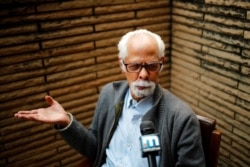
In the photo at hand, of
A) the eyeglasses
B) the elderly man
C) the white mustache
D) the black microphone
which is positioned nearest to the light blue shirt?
the elderly man

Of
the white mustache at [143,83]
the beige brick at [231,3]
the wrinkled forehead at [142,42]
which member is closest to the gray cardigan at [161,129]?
the white mustache at [143,83]

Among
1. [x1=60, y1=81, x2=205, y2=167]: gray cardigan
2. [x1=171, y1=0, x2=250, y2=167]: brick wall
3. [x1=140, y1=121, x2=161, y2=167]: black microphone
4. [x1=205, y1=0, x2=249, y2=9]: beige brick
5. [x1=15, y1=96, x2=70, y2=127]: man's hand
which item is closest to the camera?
[x1=140, y1=121, x2=161, y2=167]: black microphone

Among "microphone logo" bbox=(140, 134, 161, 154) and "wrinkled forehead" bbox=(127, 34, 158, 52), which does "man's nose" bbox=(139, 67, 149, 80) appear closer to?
"wrinkled forehead" bbox=(127, 34, 158, 52)

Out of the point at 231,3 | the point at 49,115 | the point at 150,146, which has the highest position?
the point at 231,3

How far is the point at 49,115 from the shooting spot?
253 centimetres

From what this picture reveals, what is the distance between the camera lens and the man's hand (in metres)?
2.43

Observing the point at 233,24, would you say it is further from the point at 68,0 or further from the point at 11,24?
the point at 11,24

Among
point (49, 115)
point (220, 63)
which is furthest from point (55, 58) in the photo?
point (220, 63)

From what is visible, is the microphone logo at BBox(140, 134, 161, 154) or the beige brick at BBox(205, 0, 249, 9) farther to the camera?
the beige brick at BBox(205, 0, 249, 9)

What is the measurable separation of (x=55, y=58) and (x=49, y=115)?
1150mm

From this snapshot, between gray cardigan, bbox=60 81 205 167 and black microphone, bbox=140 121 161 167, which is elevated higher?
black microphone, bbox=140 121 161 167

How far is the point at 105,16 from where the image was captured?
3.68 m

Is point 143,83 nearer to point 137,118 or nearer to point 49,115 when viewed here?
point 137,118

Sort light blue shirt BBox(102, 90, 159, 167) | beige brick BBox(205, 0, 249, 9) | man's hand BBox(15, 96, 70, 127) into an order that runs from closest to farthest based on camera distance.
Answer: man's hand BBox(15, 96, 70, 127) → light blue shirt BBox(102, 90, 159, 167) → beige brick BBox(205, 0, 249, 9)
